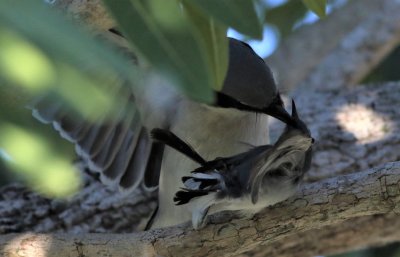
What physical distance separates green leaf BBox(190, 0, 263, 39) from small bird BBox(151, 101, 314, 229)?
0.54 meters

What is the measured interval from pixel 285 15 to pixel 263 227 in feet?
7.41

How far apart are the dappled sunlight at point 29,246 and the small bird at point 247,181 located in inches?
14.6

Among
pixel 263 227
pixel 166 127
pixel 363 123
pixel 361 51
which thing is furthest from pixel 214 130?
pixel 361 51

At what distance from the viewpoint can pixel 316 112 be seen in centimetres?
309

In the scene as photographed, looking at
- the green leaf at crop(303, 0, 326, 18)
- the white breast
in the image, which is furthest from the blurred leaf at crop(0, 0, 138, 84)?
the white breast

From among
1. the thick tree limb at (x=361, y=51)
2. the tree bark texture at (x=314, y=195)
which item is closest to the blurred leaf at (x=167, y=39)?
the tree bark texture at (x=314, y=195)

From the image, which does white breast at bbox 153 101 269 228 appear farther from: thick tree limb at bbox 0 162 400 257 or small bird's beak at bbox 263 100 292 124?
thick tree limb at bbox 0 162 400 257

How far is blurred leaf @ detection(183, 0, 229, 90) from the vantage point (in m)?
1.34

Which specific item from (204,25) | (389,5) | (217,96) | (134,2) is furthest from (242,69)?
(389,5)

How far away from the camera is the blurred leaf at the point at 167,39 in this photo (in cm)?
113

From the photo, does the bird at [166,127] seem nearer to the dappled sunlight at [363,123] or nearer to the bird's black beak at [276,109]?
the bird's black beak at [276,109]

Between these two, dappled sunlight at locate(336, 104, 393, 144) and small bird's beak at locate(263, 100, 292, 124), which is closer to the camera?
small bird's beak at locate(263, 100, 292, 124)

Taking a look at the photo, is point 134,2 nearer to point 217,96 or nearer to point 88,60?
point 88,60

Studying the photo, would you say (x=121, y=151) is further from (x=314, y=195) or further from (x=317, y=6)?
(x=317, y=6)
